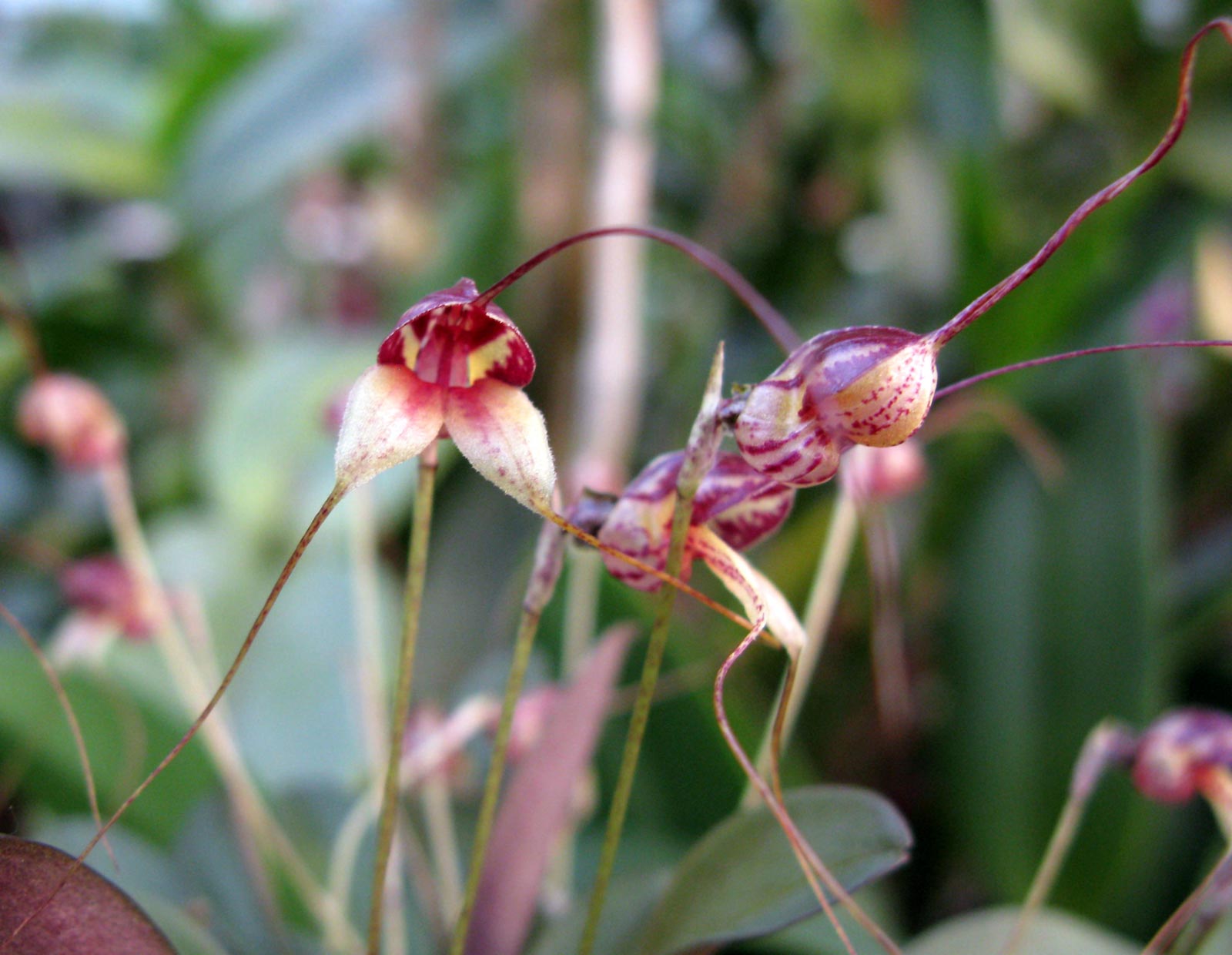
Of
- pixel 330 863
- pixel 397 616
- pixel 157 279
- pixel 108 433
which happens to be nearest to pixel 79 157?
pixel 157 279

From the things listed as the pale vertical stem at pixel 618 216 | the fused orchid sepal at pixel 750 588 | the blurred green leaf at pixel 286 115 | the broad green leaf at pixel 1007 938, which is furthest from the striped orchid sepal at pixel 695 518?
the blurred green leaf at pixel 286 115

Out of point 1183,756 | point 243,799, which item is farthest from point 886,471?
point 243,799

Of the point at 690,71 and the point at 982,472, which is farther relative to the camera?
the point at 690,71

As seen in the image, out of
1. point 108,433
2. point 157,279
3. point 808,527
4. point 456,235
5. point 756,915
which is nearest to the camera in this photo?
point 756,915

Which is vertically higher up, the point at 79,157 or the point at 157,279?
the point at 79,157

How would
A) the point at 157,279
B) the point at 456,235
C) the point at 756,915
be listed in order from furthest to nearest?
the point at 157,279 < the point at 456,235 < the point at 756,915

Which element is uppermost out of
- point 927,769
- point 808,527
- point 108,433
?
point 108,433

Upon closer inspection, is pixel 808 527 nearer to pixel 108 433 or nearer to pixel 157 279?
pixel 108 433
